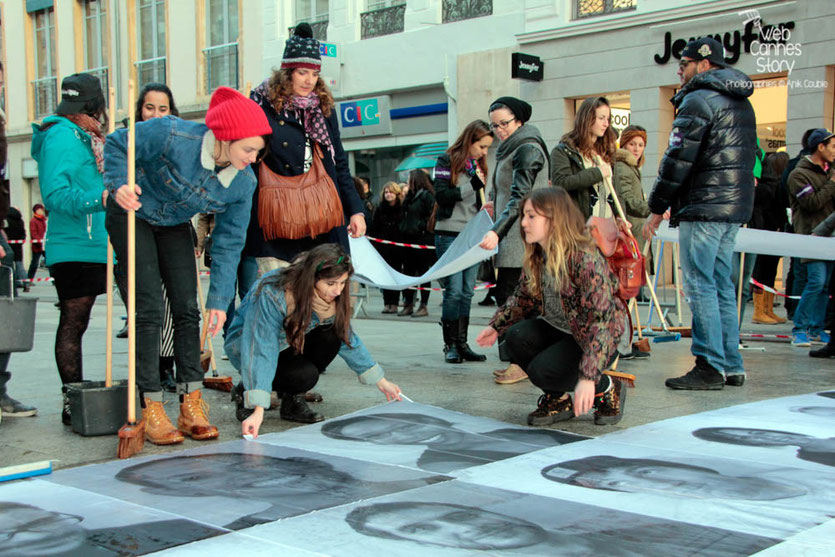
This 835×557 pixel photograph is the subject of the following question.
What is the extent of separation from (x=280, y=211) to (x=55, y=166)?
3.32ft

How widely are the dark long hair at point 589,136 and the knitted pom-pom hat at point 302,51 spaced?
1833 mm

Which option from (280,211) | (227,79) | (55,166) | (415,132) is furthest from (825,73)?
(227,79)

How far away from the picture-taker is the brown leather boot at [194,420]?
12.2 ft

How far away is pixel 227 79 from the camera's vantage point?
22203mm

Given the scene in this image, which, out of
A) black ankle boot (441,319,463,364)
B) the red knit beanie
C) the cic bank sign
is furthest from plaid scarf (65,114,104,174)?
the cic bank sign

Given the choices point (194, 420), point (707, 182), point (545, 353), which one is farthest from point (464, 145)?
point (194, 420)

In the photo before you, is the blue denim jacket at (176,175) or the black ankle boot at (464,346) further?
the black ankle boot at (464,346)

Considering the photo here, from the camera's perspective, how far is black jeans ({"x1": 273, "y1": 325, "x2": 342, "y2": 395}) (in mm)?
4082

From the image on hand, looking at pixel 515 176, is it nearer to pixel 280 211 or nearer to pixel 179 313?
pixel 280 211

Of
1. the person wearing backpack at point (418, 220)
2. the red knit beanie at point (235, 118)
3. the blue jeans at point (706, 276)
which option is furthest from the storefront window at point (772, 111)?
the red knit beanie at point (235, 118)

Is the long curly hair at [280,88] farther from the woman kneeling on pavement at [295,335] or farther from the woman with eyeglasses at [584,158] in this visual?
the woman with eyeglasses at [584,158]

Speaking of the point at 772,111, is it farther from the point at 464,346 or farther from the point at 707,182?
the point at 707,182

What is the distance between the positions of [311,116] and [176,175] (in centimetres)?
119

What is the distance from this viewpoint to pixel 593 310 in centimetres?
382
